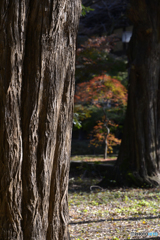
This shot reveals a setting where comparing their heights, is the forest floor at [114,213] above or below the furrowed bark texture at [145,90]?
below

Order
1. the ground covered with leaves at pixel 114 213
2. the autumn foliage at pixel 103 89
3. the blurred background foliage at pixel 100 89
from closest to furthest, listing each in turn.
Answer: the ground covered with leaves at pixel 114 213 → the autumn foliage at pixel 103 89 → the blurred background foliage at pixel 100 89

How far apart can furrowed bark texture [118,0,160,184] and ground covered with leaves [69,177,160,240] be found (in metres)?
0.74

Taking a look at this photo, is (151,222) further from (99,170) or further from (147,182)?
(99,170)

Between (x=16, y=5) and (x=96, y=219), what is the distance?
4.03 m

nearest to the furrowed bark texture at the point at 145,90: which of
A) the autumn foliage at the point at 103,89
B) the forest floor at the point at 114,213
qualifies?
the forest floor at the point at 114,213

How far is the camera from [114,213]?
561 centimetres

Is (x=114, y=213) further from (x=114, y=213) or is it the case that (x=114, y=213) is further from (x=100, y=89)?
(x=100, y=89)

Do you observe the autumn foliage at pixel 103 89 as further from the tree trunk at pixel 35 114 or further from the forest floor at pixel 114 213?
the tree trunk at pixel 35 114

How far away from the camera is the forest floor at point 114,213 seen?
4.31 m

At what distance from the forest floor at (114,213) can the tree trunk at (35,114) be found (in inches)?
64.6

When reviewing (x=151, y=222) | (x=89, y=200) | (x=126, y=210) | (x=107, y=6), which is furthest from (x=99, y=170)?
(x=107, y=6)

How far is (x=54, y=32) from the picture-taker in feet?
9.04

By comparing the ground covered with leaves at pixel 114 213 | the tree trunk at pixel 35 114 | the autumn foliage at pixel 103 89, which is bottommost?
the ground covered with leaves at pixel 114 213

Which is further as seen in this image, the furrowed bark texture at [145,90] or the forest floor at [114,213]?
the furrowed bark texture at [145,90]
